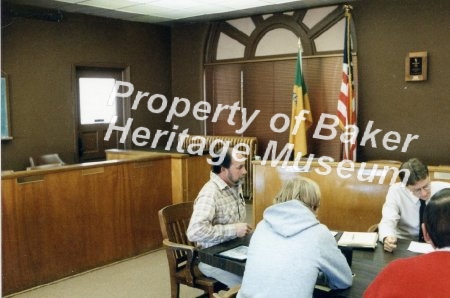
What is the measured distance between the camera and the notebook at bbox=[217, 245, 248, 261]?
2428 millimetres

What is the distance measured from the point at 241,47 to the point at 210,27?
69 cm

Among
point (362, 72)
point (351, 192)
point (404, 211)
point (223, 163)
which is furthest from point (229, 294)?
point (362, 72)

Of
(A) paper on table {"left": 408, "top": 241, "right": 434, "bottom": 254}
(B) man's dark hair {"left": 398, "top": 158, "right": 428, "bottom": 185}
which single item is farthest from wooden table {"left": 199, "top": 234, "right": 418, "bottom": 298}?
(B) man's dark hair {"left": 398, "top": 158, "right": 428, "bottom": 185}

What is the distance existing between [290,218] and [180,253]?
1.30 m

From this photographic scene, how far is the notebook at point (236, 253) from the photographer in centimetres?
243

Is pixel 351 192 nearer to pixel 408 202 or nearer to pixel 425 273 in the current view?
pixel 408 202

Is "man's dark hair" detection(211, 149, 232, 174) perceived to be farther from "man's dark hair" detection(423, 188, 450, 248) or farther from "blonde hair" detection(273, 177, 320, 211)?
"man's dark hair" detection(423, 188, 450, 248)

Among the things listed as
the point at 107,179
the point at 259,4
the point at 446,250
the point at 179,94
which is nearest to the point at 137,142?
the point at 179,94

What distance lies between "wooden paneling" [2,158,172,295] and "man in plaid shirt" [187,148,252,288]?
164 cm

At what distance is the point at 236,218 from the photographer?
298cm

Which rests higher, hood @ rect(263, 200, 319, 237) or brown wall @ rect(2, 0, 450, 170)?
brown wall @ rect(2, 0, 450, 170)

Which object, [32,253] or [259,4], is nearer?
[32,253]

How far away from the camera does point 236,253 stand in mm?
2508

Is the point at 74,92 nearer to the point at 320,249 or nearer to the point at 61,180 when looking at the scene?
the point at 61,180
